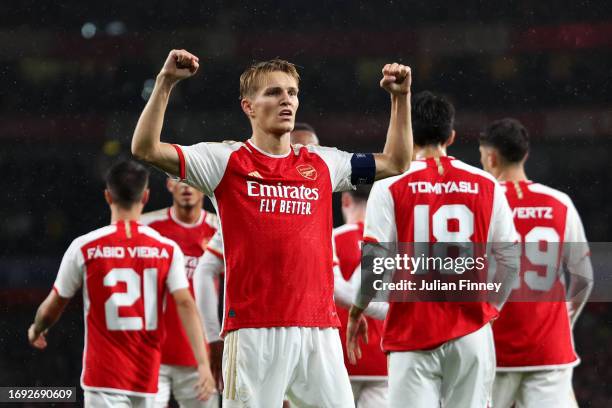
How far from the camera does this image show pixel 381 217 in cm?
421

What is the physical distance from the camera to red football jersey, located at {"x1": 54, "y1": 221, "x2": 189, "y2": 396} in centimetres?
481

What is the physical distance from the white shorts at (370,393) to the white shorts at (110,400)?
1.26m

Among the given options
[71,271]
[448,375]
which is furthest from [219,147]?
[71,271]

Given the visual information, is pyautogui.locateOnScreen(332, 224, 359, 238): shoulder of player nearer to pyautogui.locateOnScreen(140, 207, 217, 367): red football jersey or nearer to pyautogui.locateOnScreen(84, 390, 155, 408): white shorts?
pyautogui.locateOnScreen(140, 207, 217, 367): red football jersey

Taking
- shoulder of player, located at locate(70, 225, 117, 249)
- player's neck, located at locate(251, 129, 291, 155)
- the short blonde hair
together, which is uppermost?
the short blonde hair

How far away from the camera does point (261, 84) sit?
3.36 meters

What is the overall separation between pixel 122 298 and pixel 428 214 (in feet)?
5.42

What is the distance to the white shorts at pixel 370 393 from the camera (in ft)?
18.0

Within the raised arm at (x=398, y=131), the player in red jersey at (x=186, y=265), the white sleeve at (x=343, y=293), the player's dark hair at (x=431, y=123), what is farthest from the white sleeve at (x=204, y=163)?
the player in red jersey at (x=186, y=265)

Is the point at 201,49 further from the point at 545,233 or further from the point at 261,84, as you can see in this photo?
the point at 261,84

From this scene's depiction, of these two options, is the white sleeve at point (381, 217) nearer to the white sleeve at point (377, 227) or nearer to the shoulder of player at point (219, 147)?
the white sleeve at point (377, 227)

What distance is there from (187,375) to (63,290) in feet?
4.53

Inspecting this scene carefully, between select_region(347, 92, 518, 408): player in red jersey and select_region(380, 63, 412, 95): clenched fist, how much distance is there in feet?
3.17

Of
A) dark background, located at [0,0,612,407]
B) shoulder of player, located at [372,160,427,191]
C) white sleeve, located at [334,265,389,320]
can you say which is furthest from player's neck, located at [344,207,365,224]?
dark background, located at [0,0,612,407]
